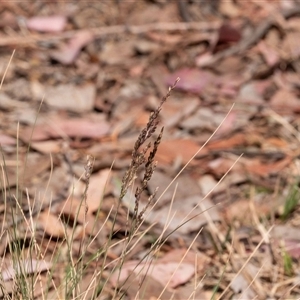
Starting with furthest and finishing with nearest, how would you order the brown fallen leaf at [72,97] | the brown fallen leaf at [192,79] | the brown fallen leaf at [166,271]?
the brown fallen leaf at [192,79], the brown fallen leaf at [72,97], the brown fallen leaf at [166,271]

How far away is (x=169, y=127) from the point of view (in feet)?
9.24

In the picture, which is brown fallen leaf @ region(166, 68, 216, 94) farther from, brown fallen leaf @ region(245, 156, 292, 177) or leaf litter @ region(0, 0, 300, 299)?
brown fallen leaf @ region(245, 156, 292, 177)

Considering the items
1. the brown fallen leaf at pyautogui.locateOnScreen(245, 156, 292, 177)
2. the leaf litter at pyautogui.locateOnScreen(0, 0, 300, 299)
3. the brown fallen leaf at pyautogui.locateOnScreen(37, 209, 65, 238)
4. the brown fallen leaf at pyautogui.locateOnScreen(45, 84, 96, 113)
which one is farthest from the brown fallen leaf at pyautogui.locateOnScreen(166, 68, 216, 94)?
the brown fallen leaf at pyautogui.locateOnScreen(37, 209, 65, 238)

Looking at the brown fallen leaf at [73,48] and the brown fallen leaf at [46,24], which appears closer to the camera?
the brown fallen leaf at [73,48]

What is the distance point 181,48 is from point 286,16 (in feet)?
1.87

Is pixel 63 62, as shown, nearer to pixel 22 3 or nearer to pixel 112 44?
pixel 112 44

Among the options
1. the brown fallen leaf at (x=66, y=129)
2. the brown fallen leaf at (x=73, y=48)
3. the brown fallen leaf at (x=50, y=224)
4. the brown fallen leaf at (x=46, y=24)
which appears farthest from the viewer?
the brown fallen leaf at (x=46, y=24)

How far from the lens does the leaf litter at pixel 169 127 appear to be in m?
1.95

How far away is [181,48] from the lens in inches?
134

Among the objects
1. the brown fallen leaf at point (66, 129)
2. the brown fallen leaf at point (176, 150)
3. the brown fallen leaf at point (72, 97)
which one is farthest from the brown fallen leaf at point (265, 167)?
the brown fallen leaf at point (72, 97)

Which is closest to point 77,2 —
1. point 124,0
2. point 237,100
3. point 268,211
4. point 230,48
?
point 124,0

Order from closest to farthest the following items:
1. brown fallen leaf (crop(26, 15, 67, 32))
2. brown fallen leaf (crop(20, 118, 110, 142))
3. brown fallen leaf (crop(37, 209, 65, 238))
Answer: brown fallen leaf (crop(37, 209, 65, 238)) → brown fallen leaf (crop(20, 118, 110, 142)) → brown fallen leaf (crop(26, 15, 67, 32))

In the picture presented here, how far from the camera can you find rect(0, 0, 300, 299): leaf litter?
1.95m

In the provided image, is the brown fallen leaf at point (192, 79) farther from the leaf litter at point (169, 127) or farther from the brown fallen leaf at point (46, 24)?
the brown fallen leaf at point (46, 24)
